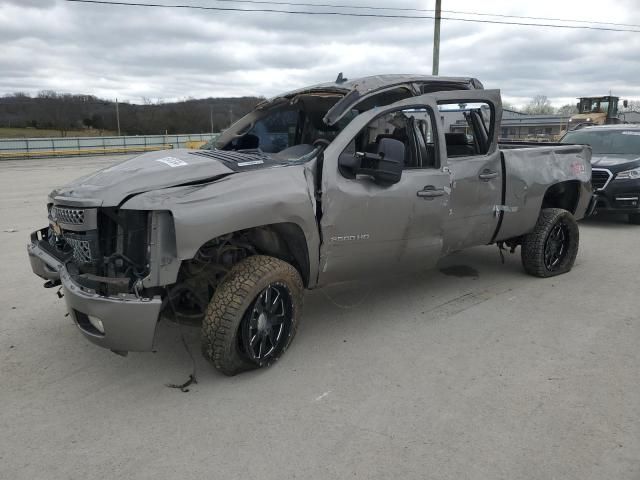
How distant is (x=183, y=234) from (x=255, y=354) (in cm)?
100

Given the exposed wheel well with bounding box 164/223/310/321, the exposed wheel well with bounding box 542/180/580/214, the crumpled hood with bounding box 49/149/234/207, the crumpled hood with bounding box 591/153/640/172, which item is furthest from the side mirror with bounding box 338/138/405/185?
the crumpled hood with bounding box 591/153/640/172

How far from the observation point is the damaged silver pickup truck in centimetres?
307

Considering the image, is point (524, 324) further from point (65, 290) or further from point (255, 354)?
point (65, 290)

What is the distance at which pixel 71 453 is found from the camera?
2699 mm

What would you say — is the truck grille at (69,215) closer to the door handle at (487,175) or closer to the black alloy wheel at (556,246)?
the door handle at (487,175)

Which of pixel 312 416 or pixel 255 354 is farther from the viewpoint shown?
pixel 255 354

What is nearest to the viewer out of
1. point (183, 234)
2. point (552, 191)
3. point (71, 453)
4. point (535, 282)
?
point (71, 453)

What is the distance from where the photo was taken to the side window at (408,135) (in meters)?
4.11

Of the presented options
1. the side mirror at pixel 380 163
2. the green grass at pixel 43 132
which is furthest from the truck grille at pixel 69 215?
the green grass at pixel 43 132

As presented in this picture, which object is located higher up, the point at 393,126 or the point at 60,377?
the point at 393,126

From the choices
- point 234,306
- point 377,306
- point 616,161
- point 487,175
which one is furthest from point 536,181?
point 616,161

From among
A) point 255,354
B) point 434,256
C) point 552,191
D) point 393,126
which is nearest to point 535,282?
point 552,191

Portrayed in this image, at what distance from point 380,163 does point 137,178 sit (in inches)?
66.9

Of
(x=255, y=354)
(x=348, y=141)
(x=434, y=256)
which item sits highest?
(x=348, y=141)
